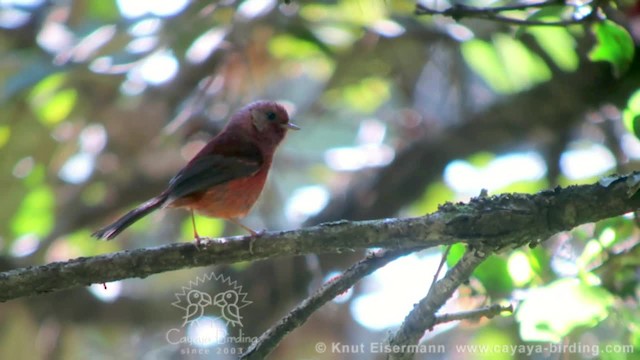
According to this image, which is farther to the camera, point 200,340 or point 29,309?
point 29,309

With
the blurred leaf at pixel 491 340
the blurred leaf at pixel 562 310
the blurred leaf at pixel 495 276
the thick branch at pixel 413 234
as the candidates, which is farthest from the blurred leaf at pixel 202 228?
the thick branch at pixel 413 234

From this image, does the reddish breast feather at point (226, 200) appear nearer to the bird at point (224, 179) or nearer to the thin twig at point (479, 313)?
the bird at point (224, 179)

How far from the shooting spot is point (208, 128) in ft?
21.6

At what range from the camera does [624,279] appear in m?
3.84

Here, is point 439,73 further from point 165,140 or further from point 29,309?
point 29,309

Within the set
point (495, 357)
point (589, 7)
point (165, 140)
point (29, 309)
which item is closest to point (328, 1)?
point (165, 140)

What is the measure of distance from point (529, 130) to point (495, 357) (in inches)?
107

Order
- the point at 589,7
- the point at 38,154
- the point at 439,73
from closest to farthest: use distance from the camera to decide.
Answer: the point at 589,7, the point at 38,154, the point at 439,73

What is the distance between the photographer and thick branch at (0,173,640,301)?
290 cm

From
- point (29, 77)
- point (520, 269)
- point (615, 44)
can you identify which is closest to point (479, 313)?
point (520, 269)

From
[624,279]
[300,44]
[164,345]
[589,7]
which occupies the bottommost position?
[164,345]

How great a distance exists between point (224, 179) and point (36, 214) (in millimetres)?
2642

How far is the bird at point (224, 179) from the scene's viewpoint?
4.46 metres
